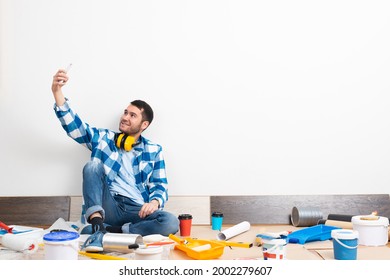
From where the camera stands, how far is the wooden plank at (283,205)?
2352mm

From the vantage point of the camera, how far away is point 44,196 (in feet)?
7.57

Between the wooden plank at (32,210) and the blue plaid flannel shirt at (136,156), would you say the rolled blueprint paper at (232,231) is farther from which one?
the wooden plank at (32,210)

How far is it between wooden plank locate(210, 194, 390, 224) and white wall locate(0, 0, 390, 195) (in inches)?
1.8

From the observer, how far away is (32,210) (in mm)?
2287

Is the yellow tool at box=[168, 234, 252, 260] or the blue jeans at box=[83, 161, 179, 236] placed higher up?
the blue jeans at box=[83, 161, 179, 236]

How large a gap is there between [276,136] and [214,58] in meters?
0.56

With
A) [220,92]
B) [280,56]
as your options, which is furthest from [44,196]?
[280,56]

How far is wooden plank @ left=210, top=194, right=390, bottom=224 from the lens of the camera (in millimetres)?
2352

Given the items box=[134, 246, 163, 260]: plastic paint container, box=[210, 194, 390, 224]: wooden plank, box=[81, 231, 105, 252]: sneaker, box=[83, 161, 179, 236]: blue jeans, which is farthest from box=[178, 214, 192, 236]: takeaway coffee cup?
box=[134, 246, 163, 260]: plastic paint container

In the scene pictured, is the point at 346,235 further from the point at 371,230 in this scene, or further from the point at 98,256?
the point at 98,256

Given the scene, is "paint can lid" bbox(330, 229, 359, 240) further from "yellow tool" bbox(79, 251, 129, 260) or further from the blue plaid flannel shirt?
the blue plaid flannel shirt

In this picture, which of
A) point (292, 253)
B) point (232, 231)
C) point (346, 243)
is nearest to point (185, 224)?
point (232, 231)

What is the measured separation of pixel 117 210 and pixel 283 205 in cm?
91
